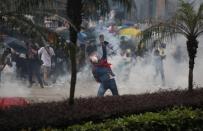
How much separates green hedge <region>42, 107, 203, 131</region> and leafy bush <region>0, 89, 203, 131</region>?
1.85ft

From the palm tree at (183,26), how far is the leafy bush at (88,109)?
1266 mm

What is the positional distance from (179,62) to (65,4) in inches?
636

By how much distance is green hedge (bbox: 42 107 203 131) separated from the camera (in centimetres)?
977

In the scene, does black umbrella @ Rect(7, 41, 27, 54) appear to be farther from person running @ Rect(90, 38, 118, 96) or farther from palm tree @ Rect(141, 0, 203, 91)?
palm tree @ Rect(141, 0, 203, 91)

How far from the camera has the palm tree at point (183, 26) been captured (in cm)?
1366

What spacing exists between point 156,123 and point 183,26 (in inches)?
160

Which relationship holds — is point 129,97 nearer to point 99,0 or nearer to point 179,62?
point 99,0

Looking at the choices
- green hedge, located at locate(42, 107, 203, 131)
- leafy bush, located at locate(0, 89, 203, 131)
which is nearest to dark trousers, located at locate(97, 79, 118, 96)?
leafy bush, located at locate(0, 89, 203, 131)

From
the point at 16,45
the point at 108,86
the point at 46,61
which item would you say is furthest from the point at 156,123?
the point at 16,45

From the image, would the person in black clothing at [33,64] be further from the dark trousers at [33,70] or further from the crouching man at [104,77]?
the crouching man at [104,77]

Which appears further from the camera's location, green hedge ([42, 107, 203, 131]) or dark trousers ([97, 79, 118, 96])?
dark trousers ([97, 79, 118, 96])

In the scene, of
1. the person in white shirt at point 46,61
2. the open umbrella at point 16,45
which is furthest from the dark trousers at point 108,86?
the open umbrella at point 16,45

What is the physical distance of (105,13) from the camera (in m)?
12.6

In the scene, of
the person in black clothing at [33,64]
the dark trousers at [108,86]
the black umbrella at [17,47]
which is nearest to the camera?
the dark trousers at [108,86]
